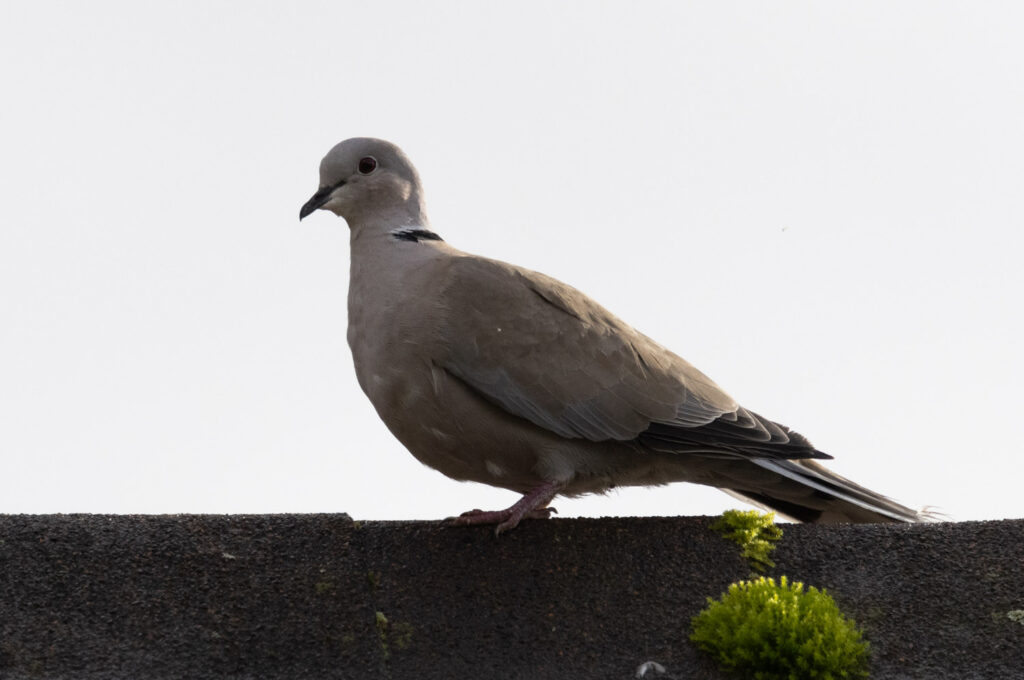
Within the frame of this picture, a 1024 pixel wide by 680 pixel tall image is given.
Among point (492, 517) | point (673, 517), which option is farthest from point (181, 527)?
point (673, 517)

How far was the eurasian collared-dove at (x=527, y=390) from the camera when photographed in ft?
16.0

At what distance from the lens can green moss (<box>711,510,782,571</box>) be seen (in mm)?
4594

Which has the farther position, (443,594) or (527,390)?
(527,390)

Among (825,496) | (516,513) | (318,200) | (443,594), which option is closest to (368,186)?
(318,200)

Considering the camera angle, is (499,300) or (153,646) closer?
(153,646)

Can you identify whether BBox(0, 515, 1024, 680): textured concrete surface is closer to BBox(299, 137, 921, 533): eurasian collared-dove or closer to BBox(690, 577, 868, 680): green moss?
BBox(690, 577, 868, 680): green moss

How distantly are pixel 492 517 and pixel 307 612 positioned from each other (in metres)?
0.89

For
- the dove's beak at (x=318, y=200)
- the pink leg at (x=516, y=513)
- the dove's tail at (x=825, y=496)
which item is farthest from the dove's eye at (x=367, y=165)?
the dove's tail at (x=825, y=496)

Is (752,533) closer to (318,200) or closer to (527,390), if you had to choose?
(527,390)

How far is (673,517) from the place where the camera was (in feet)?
15.9

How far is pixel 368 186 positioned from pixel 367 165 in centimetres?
11

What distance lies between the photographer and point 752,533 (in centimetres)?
468

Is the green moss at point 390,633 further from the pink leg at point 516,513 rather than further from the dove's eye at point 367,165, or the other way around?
the dove's eye at point 367,165

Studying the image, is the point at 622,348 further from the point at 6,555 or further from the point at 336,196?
the point at 6,555
